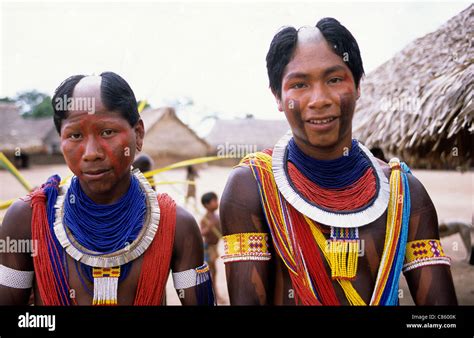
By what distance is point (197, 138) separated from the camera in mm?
3889

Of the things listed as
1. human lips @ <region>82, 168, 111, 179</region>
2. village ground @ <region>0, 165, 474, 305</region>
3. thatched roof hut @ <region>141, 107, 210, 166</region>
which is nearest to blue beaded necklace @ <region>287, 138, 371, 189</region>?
human lips @ <region>82, 168, 111, 179</region>

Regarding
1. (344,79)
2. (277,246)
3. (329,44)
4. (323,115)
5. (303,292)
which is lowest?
(303,292)

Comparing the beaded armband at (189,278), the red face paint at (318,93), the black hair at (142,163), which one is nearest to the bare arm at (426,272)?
the red face paint at (318,93)

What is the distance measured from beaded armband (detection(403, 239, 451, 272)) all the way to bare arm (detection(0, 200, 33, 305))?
1531 mm

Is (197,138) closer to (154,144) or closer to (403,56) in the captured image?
(154,144)

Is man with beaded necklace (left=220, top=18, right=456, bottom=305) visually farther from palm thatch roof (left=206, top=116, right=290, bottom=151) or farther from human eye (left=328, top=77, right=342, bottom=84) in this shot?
palm thatch roof (left=206, top=116, right=290, bottom=151)

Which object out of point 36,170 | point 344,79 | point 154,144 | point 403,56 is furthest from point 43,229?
point 36,170

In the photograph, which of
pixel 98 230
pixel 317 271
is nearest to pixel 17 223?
pixel 98 230

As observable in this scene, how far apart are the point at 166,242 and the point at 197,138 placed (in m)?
1.92

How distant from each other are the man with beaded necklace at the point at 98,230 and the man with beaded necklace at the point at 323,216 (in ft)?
0.88

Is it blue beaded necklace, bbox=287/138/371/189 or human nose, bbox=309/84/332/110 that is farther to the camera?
blue beaded necklace, bbox=287/138/371/189

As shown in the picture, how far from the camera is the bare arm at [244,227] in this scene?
1.93m

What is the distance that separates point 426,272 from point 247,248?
70 centimetres

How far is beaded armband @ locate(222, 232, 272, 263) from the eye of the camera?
6.32 ft
